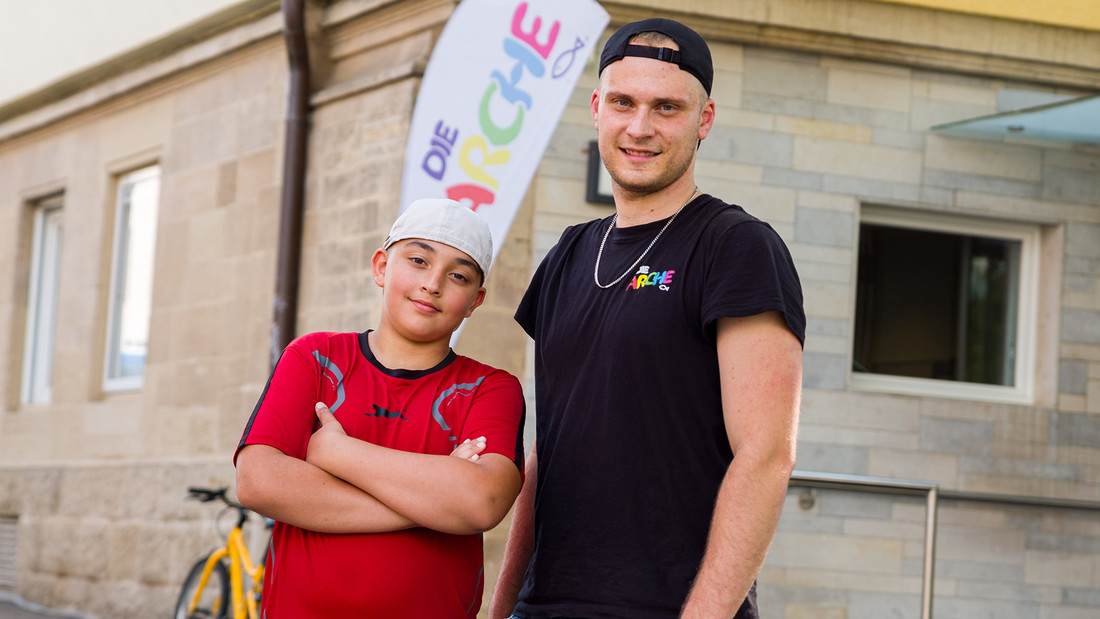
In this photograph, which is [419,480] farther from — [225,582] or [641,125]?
[225,582]

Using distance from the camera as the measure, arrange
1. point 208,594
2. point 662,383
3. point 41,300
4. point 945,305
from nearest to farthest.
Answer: point 662,383 → point 208,594 → point 945,305 → point 41,300

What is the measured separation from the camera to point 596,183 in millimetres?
6691

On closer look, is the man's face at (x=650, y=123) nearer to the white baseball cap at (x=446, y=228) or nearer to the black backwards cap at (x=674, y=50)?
the black backwards cap at (x=674, y=50)

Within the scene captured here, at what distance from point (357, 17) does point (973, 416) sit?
4.15 meters

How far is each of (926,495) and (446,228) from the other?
4.16 meters

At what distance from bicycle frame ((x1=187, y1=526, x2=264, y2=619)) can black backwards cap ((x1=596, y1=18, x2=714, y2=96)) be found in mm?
4915

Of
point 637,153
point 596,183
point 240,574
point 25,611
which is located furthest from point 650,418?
point 25,611

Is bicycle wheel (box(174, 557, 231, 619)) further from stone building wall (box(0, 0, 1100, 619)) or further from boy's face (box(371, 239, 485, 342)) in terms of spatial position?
boy's face (box(371, 239, 485, 342))

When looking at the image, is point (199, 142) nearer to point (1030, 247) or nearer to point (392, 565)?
point (1030, 247)

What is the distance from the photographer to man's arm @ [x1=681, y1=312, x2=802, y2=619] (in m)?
1.99

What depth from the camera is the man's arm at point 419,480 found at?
2.22 m

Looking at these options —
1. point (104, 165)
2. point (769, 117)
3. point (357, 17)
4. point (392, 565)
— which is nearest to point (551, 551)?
point (392, 565)

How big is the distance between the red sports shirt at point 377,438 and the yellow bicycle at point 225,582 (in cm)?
439

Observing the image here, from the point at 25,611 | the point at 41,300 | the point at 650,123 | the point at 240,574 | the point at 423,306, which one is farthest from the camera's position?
the point at 41,300
